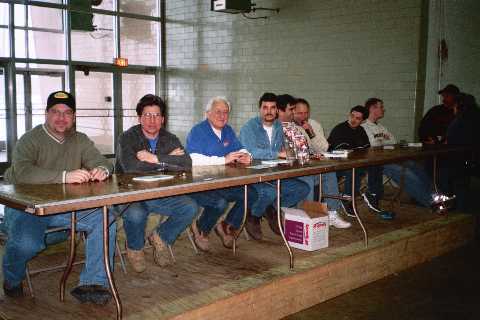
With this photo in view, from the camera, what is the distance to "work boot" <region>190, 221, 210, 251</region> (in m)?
3.63

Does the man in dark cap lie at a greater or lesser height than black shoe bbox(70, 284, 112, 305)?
greater

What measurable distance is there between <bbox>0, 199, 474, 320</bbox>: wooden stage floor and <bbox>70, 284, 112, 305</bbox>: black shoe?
0.13 feet

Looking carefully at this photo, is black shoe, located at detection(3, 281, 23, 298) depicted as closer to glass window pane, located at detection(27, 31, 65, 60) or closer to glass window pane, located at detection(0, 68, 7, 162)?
glass window pane, located at detection(0, 68, 7, 162)

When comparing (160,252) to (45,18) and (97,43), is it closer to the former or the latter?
(45,18)

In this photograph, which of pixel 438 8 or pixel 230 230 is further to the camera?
pixel 438 8

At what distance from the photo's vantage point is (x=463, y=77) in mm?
6445

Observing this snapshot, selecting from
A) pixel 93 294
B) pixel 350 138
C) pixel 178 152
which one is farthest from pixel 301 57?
pixel 93 294

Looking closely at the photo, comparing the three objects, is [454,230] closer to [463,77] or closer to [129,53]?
[463,77]

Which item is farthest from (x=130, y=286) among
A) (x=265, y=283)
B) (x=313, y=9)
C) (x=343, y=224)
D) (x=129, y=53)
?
(x=129, y=53)

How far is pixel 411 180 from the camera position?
5.16 m

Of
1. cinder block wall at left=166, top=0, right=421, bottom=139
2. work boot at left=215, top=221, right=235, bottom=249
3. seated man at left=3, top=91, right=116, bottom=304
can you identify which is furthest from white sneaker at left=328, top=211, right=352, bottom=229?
cinder block wall at left=166, top=0, right=421, bottom=139

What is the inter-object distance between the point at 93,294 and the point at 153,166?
928 millimetres

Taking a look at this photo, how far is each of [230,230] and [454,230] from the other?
83.4 inches

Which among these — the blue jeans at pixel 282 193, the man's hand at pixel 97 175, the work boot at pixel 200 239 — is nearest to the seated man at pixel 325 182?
the blue jeans at pixel 282 193
